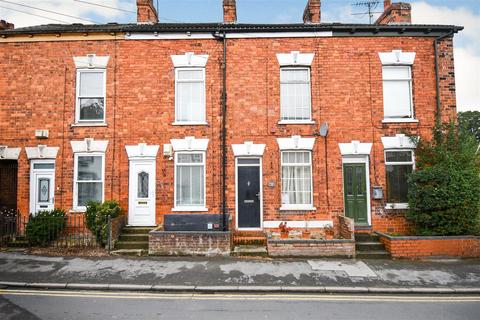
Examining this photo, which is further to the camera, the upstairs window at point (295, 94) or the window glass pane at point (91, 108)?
the window glass pane at point (91, 108)

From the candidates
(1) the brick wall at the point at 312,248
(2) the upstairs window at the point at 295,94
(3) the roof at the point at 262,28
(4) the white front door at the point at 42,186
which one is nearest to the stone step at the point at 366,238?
(1) the brick wall at the point at 312,248

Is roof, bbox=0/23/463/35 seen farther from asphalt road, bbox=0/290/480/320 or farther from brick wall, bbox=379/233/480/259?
asphalt road, bbox=0/290/480/320

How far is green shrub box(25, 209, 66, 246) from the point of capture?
10180mm

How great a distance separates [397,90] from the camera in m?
11.8

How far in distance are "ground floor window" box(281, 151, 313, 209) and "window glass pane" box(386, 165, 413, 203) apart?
2.91m

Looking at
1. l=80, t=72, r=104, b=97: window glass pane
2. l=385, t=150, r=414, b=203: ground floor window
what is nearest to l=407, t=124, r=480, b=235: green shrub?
l=385, t=150, r=414, b=203: ground floor window

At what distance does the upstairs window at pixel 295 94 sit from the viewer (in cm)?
1170

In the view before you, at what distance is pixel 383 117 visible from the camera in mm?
11500

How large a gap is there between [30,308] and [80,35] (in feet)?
32.2

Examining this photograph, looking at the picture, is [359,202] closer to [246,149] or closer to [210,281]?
[246,149]

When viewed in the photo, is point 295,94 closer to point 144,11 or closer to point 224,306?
point 144,11

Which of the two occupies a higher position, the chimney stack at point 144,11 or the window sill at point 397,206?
the chimney stack at point 144,11

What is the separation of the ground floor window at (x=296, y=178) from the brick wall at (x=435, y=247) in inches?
127

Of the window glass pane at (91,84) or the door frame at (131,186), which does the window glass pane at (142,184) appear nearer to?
the door frame at (131,186)
